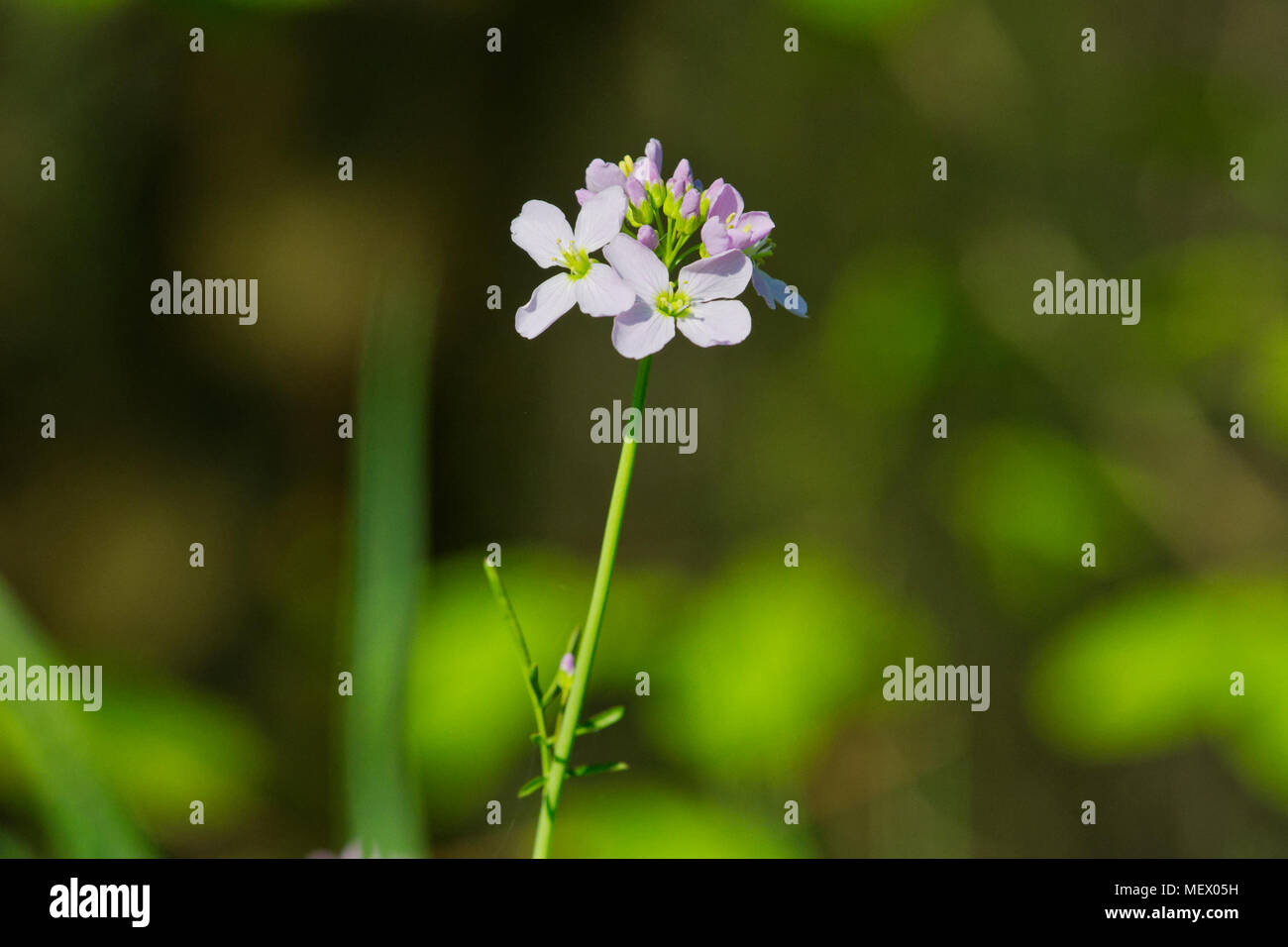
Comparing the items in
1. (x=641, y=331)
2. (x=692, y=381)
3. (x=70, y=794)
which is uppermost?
(x=692, y=381)

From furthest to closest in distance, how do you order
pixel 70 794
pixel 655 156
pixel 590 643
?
pixel 70 794
pixel 655 156
pixel 590 643

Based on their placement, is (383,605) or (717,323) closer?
(717,323)

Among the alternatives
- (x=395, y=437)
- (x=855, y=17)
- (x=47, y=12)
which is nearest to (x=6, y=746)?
(x=395, y=437)

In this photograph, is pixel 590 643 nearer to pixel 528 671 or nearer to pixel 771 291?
pixel 528 671

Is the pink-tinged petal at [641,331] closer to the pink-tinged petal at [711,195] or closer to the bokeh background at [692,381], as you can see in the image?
the pink-tinged petal at [711,195]

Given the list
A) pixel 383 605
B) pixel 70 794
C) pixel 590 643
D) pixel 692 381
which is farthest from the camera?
pixel 692 381

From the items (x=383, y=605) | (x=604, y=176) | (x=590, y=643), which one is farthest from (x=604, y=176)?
(x=383, y=605)

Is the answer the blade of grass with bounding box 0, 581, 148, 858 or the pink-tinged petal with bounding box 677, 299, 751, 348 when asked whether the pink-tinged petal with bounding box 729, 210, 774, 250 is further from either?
the blade of grass with bounding box 0, 581, 148, 858

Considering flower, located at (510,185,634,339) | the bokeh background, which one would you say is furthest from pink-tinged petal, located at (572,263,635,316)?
the bokeh background
